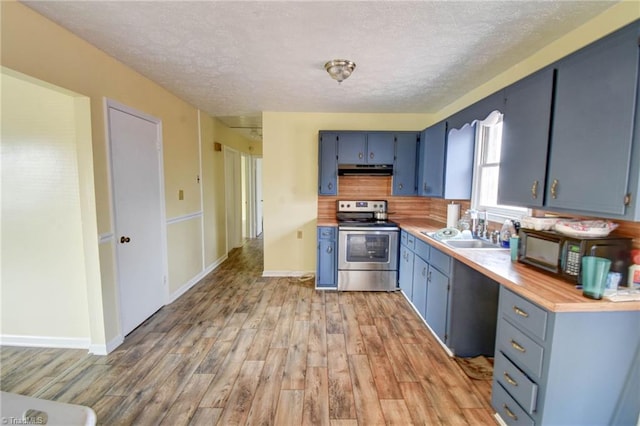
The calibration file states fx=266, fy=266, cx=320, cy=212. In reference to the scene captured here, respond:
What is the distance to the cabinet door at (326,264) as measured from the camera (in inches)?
143

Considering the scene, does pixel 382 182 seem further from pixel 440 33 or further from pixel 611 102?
pixel 611 102

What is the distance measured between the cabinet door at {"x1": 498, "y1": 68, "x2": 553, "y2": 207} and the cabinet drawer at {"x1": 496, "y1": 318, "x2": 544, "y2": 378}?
814 millimetres

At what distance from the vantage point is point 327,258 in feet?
11.9

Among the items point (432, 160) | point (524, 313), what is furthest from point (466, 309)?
point (432, 160)

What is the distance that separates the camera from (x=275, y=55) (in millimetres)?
2174

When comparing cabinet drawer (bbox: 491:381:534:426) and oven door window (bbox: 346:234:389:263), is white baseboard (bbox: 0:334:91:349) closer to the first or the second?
oven door window (bbox: 346:234:389:263)

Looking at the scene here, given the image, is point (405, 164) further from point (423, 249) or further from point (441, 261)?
point (441, 261)

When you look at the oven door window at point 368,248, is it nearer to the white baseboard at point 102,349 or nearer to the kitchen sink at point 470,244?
the kitchen sink at point 470,244

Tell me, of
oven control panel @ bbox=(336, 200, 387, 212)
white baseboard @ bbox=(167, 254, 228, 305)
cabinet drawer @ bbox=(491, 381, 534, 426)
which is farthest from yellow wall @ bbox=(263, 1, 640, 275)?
cabinet drawer @ bbox=(491, 381, 534, 426)

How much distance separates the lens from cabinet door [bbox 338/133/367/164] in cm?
373

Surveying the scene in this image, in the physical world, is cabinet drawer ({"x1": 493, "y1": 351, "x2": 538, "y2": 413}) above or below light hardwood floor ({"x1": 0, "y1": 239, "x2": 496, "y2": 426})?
above

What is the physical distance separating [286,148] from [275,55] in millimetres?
1857

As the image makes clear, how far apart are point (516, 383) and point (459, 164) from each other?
2175 millimetres

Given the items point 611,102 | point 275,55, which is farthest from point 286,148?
point 611,102
